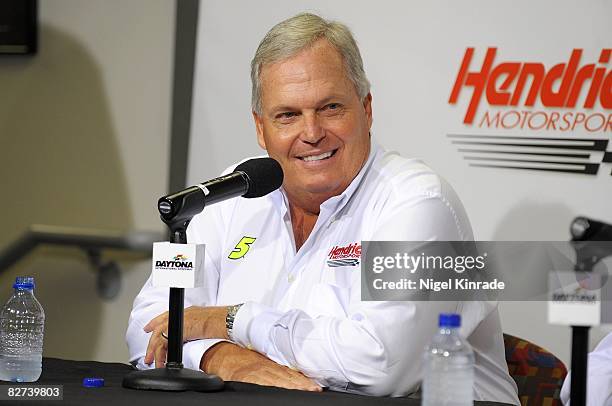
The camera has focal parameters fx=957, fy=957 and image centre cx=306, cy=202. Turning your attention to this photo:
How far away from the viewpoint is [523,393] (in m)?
2.72

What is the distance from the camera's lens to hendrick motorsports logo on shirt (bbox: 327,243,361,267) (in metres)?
2.62

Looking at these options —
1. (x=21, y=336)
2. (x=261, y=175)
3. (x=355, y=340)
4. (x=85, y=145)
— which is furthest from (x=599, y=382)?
(x=85, y=145)

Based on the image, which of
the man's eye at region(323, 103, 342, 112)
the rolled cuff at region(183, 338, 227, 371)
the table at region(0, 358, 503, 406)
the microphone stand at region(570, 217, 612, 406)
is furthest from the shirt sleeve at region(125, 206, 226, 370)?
the microphone stand at region(570, 217, 612, 406)

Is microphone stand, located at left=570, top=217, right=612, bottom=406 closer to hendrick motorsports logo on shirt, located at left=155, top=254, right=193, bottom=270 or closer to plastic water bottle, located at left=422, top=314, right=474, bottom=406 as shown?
plastic water bottle, located at left=422, top=314, right=474, bottom=406

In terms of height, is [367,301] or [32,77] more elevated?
[32,77]

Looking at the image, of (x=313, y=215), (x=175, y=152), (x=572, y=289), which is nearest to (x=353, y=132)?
(x=313, y=215)

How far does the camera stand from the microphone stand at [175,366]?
6.60 feet

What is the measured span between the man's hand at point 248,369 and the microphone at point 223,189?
16.8 inches

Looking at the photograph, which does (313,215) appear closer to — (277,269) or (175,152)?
(277,269)

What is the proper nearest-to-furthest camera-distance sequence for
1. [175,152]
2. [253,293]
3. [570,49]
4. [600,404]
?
[600,404]
[253,293]
[570,49]
[175,152]

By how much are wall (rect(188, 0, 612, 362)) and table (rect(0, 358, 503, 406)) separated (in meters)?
1.47

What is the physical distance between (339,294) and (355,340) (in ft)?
1.04

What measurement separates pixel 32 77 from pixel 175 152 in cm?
104

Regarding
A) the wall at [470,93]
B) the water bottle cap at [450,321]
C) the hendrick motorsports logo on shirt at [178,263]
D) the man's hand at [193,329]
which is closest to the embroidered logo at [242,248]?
the man's hand at [193,329]
